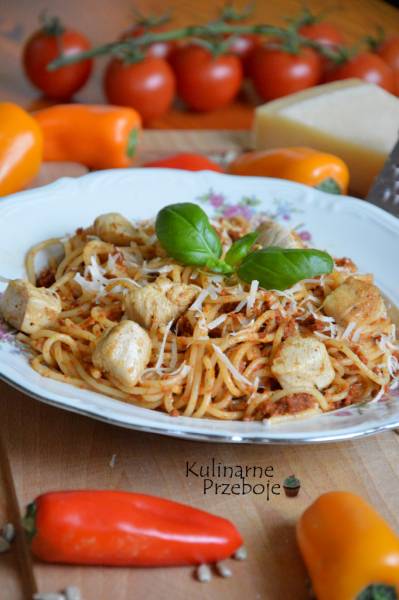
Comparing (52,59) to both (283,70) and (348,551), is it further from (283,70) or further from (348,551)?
(348,551)

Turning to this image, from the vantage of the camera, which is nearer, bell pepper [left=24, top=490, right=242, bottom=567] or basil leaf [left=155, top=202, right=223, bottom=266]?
bell pepper [left=24, top=490, right=242, bottom=567]

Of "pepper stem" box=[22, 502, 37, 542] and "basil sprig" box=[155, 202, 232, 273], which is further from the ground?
"basil sprig" box=[155, 202, 232, 273]

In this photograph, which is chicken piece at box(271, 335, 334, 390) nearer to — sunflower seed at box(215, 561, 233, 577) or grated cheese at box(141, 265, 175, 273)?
grated cheese at box(141, 265, 175, 273)

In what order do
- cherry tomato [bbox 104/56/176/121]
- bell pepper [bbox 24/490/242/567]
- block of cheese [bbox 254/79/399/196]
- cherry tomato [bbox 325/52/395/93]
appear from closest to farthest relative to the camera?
bell pepper [bbox 24/490/242/567] → block of cheese [bbox 254/79/399/196] → cherry tomato [bbox 104/56/176/121] → cherry tomato [bbox 325/52/395/93]

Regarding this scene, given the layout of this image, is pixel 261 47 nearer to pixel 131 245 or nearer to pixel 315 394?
pixel 131 245

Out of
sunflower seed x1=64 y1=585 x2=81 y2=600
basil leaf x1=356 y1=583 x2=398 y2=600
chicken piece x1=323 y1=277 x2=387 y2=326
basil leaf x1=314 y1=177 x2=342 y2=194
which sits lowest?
sunflower seed x1=64 y1=585 x2=81 y2=600

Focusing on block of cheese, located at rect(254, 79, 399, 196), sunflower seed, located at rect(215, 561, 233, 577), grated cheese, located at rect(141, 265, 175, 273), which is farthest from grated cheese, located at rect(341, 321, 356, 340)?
block of cheese, located at rect(254, 79, 399, 196)

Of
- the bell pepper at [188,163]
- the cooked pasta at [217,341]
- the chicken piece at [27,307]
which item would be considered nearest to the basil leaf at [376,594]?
the cooked pasta at [217,341]
